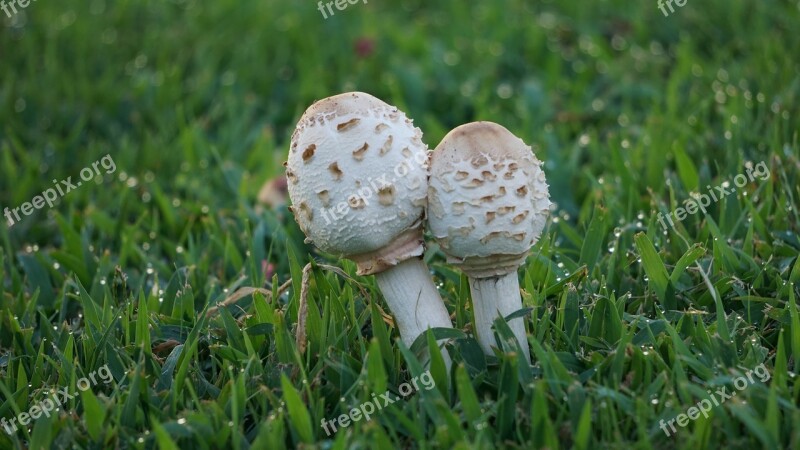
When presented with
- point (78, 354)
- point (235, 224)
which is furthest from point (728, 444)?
point (235, 224)

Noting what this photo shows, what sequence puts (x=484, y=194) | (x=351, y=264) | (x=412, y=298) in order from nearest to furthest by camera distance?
(x=484, y=194) < (x=412, y=298) < (x=351, y=264)

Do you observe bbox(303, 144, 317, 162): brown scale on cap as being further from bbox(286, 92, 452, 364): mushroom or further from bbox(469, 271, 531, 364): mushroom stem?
bbox(469, 271, 531, 364): mushroom stem

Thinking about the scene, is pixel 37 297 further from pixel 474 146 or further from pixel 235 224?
pixel 474 146

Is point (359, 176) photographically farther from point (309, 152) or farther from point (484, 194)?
point (484, 194)

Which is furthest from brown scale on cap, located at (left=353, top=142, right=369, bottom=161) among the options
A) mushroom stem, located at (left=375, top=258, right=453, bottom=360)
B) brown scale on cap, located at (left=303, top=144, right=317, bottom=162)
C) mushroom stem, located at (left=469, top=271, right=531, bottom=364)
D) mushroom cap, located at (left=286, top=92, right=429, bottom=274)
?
mushroom stem, located at (left=469, top=271, right=531, bottom=364)

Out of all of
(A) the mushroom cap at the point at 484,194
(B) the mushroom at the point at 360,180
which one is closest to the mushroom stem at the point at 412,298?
(B) the mushroom at the point at 360,180

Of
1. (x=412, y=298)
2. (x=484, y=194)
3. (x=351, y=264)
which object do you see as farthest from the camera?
(x=351, y=264)

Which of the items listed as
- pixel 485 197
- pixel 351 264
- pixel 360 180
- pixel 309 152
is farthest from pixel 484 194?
pixel 351 264
